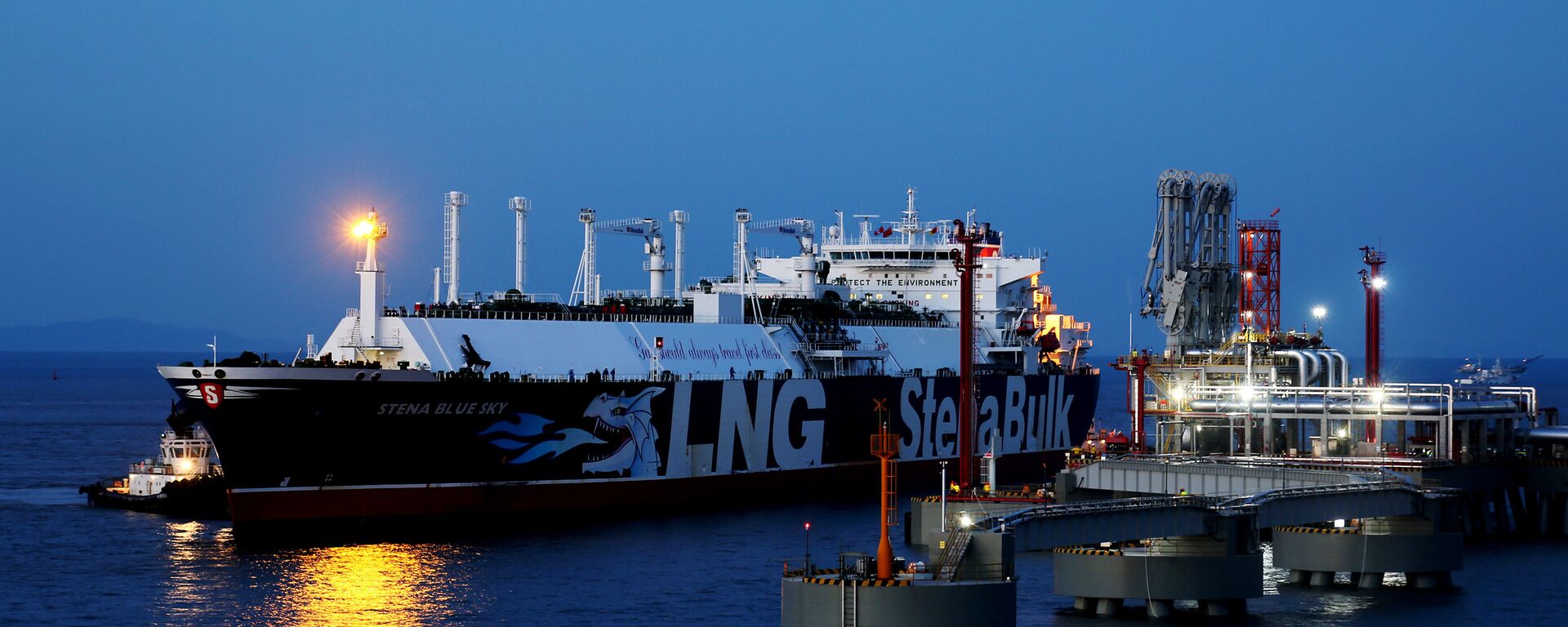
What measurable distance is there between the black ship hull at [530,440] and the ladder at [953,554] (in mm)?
19912

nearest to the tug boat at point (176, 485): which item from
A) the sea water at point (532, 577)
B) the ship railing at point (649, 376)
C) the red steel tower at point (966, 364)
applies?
the sea water at point (532, 577)

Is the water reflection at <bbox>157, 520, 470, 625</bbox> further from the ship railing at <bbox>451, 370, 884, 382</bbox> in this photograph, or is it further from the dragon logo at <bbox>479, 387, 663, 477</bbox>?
the ship railing at <bbox>451, 370, 884, 382</bbox>

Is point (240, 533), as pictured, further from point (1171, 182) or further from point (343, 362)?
point (1171, 182)

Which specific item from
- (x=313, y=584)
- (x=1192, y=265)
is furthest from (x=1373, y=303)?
(x=313, y=584)

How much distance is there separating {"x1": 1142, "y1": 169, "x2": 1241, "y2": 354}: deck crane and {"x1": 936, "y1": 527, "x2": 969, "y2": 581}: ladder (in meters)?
36.4

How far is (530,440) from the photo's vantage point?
49406mm

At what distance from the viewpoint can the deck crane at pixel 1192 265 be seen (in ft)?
213

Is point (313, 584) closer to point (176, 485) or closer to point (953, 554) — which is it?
point (953, 554)

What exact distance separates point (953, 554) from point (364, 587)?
44.7ft

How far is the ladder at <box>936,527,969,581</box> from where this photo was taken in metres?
29.3

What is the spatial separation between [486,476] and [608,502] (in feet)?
→ 15.2

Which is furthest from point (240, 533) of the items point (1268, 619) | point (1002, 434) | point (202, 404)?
point (1002, 434)

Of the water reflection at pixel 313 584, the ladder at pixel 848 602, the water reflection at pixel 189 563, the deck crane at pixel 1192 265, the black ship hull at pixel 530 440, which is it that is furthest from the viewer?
the deck crane at pixel 1192 265

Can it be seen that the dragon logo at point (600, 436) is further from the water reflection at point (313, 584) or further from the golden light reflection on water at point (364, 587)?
the golden light reflection on water at point (364, 587)
